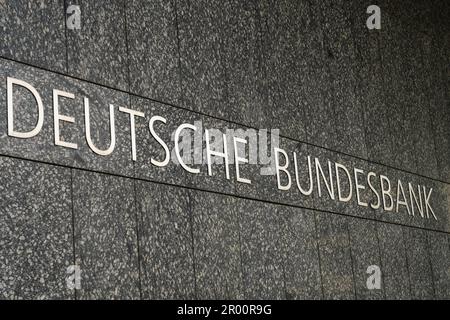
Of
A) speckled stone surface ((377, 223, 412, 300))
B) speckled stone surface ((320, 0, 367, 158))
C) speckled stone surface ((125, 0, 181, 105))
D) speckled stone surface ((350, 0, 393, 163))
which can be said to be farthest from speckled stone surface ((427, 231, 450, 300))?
speckled stone surface ((125, 0, 181, 105))

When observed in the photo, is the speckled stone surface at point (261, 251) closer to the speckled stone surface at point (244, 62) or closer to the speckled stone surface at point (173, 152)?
the speckled stone surface at point (173, 152)

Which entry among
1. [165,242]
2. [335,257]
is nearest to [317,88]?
[335,257]

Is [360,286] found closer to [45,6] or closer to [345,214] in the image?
[345,214]

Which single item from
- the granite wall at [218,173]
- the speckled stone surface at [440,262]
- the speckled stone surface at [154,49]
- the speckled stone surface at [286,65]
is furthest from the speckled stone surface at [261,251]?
the speckled stone surface at [440,262]

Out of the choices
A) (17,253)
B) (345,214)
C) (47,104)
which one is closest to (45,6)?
(47,104)

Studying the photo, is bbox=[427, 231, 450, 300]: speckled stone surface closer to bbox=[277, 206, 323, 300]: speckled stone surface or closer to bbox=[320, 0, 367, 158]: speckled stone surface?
bbox=[320, 0, 367, 158]: speckled stone surface

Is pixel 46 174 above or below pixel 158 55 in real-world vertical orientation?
below

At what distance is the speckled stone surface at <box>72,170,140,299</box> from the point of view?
11.6ft

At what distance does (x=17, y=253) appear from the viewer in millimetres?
3254

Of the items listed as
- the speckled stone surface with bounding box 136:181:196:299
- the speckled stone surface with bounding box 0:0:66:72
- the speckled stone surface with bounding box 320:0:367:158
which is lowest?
the speckled stone surface with bounding box 136:181:196:299

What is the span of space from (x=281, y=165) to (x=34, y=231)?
1.91 m

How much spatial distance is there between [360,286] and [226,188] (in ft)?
4.58

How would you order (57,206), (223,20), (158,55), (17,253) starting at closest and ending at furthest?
1. (17,253)
2. (57,206)
3. (158,55)
4. (223,20)

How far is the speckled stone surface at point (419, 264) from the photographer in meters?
5.91
